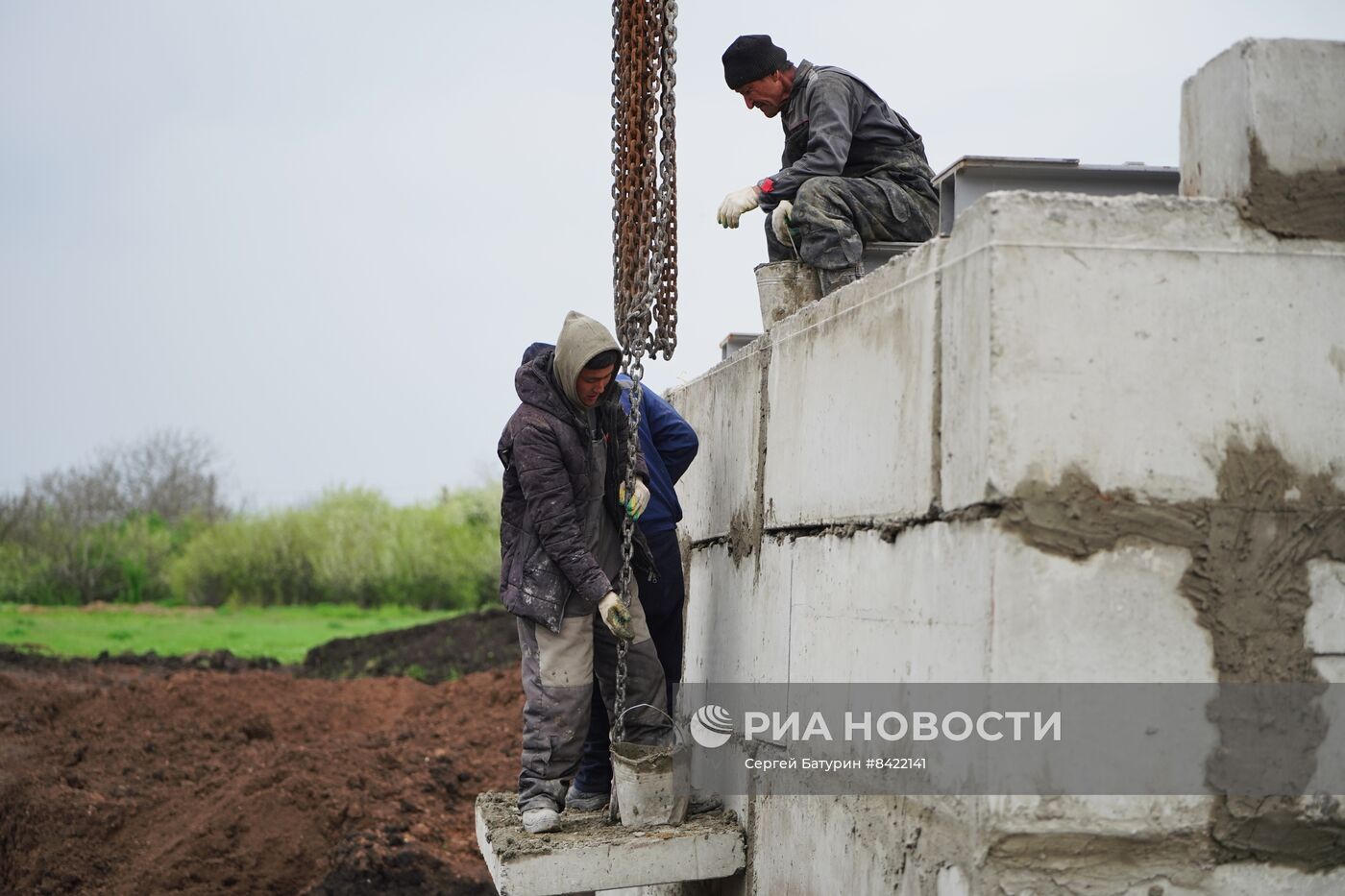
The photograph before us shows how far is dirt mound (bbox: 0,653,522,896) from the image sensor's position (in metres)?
8.43

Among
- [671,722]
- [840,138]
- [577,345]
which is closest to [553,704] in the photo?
[671,722]

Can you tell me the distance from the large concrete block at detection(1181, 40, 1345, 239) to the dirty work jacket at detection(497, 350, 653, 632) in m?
2.56

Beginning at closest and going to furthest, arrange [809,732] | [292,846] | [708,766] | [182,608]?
1. [809,732]
2. [708,766]
3. [292,846]
4. [182,608]

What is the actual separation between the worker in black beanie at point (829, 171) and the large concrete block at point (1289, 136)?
224 centimetres

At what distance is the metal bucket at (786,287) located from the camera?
18.2ft

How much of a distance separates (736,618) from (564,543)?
2.97 feet

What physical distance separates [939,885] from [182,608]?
2882 centimetres

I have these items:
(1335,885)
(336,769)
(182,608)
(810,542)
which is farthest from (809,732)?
(182,608)

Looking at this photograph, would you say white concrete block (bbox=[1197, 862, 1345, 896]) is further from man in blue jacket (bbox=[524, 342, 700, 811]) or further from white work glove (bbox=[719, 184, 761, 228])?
white work glove (bbox=[719, 184, 761, 228])

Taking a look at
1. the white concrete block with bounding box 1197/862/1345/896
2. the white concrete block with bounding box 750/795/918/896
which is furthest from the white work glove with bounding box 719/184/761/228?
the white concrete block with bounding box 1197/862/1345/896

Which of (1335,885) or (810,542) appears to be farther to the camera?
(810,542)

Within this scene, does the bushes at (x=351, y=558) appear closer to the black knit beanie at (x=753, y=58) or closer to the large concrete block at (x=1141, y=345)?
the black knit beanie at (x=753, y=58)

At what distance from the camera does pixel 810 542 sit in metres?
4.37

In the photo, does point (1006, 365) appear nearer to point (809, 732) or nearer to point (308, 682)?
point (809, 732)
